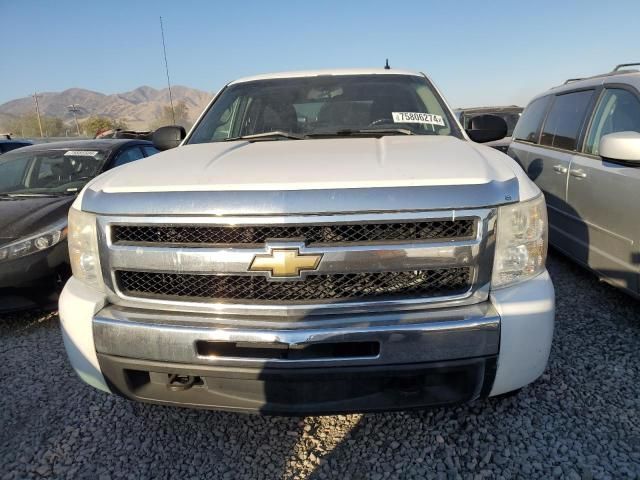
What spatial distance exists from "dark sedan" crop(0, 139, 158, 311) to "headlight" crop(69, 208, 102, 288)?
6.42 ft

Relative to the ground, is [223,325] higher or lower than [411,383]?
higher

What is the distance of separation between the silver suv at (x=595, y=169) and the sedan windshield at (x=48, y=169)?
15.8ft

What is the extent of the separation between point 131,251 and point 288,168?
0.73 metres

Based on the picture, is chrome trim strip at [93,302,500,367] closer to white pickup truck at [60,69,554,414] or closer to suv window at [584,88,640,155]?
white pickup truck at [60,69,554,414]

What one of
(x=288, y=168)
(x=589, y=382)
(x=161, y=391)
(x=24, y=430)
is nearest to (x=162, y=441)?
(x=161, y=391)

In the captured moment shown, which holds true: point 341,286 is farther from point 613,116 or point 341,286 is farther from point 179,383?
point 613,116

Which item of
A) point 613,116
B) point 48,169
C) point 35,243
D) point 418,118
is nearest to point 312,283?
point 418,118

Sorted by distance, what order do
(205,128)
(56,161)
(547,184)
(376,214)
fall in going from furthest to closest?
(56,161), (547,184), (205,128), (376,214)

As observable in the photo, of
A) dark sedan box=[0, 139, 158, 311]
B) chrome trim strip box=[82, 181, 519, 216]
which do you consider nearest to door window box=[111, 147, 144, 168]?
dark sedan box=[0, 139, 158, 311]

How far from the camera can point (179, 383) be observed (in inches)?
75.8

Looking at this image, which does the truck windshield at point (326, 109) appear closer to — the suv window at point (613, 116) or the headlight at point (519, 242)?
the headlight at point (519, 242)

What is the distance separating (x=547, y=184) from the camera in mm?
4602

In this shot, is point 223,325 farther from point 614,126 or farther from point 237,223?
point 614,126

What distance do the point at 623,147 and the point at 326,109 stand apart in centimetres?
201
